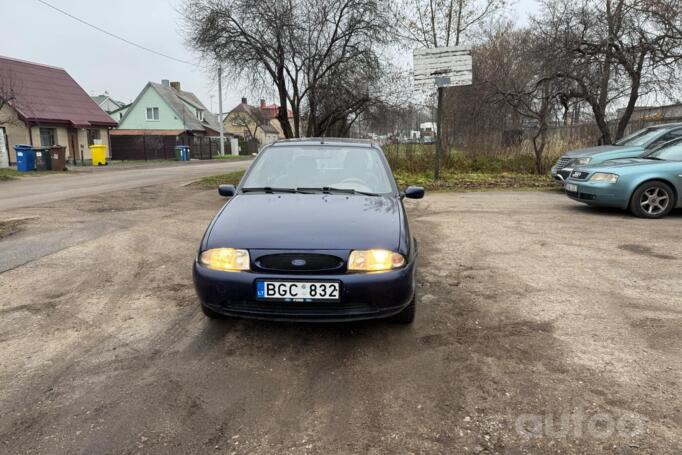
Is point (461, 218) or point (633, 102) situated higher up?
point (633, 102)

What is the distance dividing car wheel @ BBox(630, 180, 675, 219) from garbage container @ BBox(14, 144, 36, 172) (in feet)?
74.9

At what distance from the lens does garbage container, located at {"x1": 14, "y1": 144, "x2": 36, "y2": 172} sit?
66.7 ft

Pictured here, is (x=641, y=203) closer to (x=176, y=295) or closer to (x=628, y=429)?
(x=628, y=429)

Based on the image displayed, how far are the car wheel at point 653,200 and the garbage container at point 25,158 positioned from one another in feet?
74.9

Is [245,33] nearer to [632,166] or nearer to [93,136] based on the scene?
[632,166]

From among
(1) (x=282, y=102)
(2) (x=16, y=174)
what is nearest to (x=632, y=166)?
(1) (x=282, y=102)

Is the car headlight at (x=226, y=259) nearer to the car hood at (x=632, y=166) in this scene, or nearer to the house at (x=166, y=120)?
the car hood at (x=632, y=166)

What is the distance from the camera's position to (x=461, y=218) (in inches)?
338

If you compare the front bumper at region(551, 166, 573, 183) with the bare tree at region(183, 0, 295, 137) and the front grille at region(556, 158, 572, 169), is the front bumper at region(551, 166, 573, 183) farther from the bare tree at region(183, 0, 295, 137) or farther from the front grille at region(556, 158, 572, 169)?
the bare tree at region(183, 0, 295, 137)

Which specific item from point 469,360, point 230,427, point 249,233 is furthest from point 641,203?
point 230,427

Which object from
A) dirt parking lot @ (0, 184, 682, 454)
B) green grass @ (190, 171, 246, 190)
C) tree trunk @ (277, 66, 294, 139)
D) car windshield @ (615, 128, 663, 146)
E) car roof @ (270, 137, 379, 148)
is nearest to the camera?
dirt parking lot @ (0, 184, 682, 454)

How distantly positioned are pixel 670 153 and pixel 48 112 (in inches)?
1228

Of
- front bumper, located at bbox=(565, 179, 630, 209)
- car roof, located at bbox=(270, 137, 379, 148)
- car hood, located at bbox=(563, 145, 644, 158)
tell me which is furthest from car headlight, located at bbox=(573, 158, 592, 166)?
car roof, located at bbox=(270, 137, 379, 148)

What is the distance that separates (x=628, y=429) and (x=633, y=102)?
1602cm
